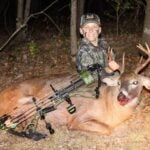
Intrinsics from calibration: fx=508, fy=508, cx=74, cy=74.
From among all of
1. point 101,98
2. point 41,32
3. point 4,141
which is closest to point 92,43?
point 101,98

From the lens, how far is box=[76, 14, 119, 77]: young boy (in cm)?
743

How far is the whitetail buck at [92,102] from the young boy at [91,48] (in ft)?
1.24

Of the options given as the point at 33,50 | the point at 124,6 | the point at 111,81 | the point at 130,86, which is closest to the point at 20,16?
the point at 33,50

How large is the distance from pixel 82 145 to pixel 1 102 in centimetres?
154

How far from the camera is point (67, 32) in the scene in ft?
41.3

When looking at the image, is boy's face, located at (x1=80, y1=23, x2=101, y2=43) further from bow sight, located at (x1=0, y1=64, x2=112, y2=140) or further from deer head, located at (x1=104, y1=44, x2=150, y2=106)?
deer head, located at (x1=104, y1=44, x2=150, y2=106)

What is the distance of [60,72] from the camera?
955 cm

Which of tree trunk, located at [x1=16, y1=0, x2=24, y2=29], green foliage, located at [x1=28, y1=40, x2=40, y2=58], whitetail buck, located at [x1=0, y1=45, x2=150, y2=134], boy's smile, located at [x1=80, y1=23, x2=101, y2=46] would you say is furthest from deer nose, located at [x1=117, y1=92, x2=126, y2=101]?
tree trunk, located at [x1=16, y1=0, x2=24, y2=29]

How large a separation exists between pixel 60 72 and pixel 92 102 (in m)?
2.35

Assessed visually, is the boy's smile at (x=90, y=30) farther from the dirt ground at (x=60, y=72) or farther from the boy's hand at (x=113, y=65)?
the dirt ground at (x=60, y=72)

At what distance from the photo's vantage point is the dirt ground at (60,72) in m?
6.96

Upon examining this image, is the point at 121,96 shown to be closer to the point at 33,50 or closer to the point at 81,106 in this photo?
the point at 81,106

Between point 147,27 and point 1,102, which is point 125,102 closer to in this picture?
point 1,102

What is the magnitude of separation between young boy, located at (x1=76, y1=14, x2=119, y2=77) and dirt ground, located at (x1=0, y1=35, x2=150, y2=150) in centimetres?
93
